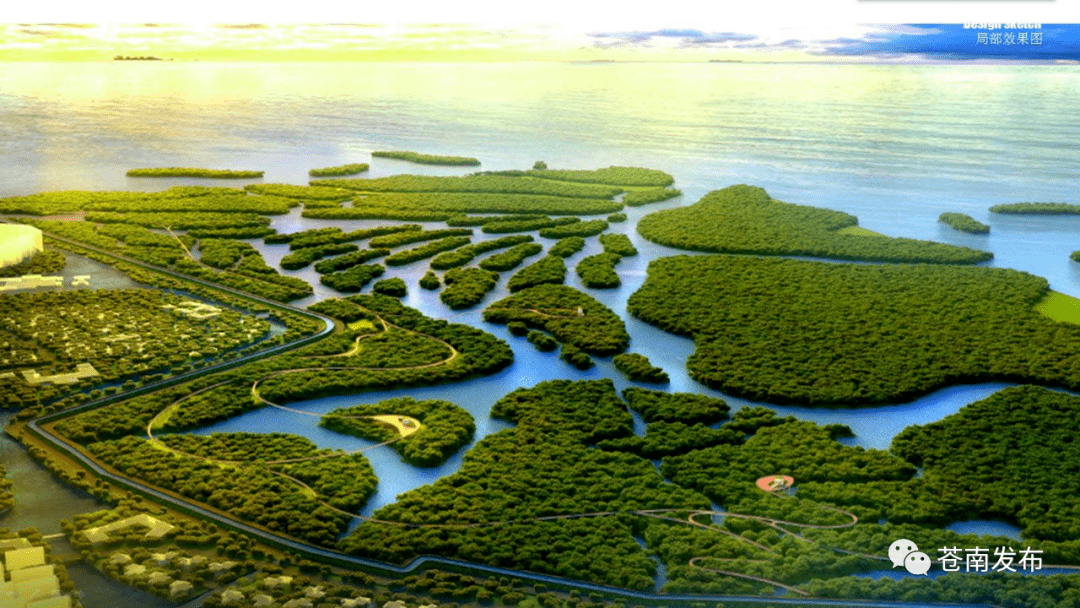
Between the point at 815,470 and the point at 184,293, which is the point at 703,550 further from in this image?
the point at 184,293

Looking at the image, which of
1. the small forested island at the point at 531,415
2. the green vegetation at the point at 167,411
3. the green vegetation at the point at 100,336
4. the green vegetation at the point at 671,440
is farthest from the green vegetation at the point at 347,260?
the green vegetation at the point at 671,440

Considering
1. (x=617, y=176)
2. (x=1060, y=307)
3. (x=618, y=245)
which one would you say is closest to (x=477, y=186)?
(x=617, y=176)

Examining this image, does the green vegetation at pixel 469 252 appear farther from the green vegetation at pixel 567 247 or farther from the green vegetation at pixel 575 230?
the green vegetation at pixel 567 247

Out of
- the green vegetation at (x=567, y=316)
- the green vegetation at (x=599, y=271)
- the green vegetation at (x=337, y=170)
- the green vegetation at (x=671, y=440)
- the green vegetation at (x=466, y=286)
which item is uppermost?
the green vegetation at (x=337, y=170)

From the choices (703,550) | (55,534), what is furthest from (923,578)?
(55,534)

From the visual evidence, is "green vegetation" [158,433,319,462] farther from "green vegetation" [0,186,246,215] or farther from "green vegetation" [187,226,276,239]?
"green vegetation" [0,186,246,215]

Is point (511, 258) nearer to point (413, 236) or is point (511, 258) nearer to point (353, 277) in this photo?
point (413, 236)

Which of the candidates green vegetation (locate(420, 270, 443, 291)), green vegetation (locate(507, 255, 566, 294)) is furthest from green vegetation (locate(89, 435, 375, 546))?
green vegetation (locate(507, 255, 566, 294))

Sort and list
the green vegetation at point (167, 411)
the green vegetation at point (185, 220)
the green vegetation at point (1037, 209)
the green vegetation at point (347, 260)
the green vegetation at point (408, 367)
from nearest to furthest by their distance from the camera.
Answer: the green vegetation at point (167, 411), the green vegetation at point (408, 367), the green vegetation at point (347, 260), the green vegetation at point (185, 220), the green vegetation at point (1037, 209)
